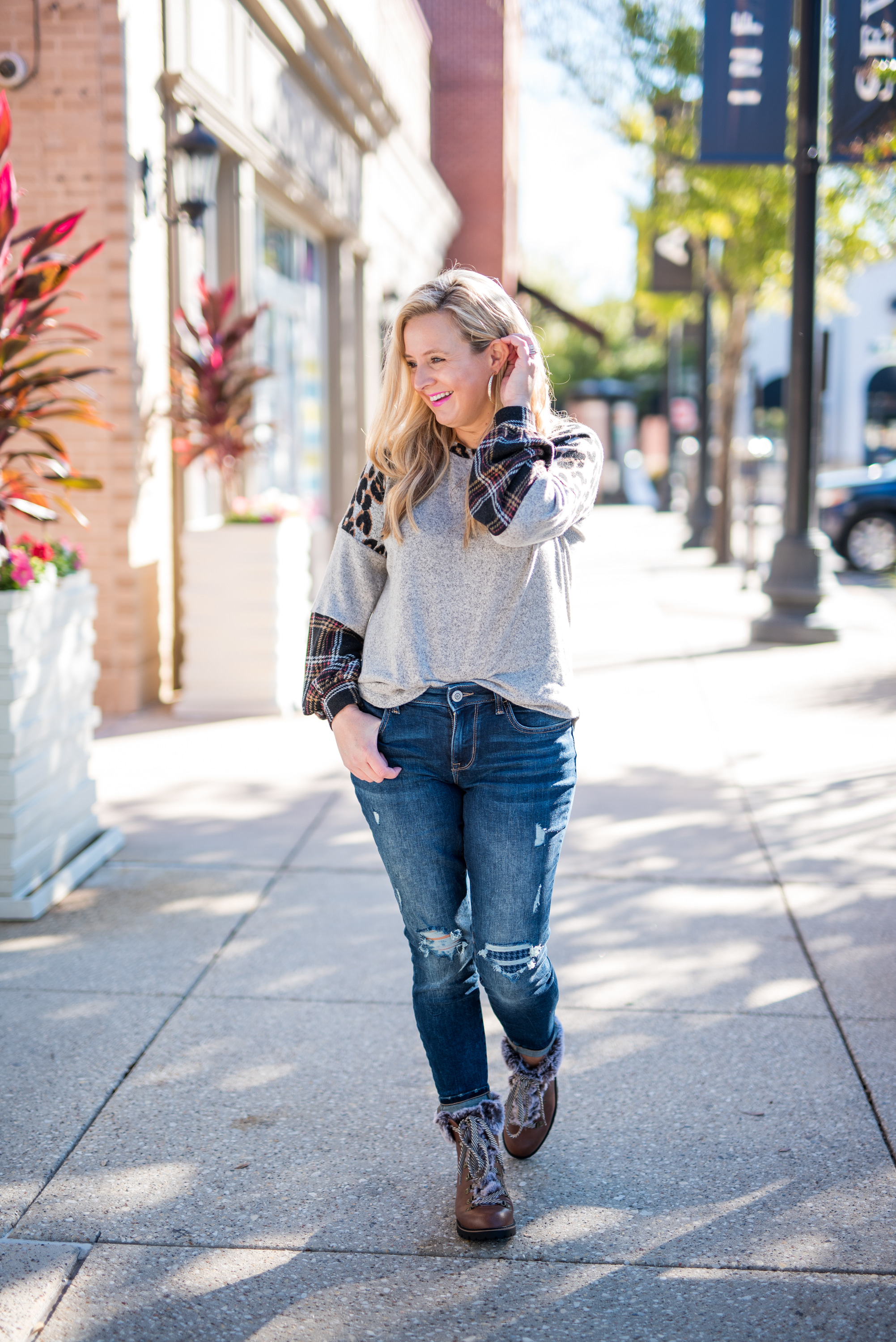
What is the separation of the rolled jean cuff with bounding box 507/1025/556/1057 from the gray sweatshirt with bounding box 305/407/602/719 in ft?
2.51

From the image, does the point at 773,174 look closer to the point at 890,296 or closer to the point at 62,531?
the point at 62,531

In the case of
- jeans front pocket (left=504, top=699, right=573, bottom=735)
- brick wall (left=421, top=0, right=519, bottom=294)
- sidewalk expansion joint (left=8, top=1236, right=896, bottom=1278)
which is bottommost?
sidewalk expansion joint (left=8, top=1236, right=896, bottom=1278)

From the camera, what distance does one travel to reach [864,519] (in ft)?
55.4

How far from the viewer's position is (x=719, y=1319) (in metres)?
2.44

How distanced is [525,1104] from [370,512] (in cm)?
135

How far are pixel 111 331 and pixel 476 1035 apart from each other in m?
5.89

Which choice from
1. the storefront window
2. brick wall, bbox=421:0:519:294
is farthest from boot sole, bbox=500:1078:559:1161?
brick wall, bbox=421:0:519:294

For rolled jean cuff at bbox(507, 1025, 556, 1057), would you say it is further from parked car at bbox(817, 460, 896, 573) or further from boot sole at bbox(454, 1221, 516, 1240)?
parked car at bbox(817, 460, 896, 573)

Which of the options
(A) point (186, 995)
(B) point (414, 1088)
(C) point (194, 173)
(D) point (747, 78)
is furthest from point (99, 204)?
(B) point (414, 1088)

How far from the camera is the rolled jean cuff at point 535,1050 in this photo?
Result: 2.91 m

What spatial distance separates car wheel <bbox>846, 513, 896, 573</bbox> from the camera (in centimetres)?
1680

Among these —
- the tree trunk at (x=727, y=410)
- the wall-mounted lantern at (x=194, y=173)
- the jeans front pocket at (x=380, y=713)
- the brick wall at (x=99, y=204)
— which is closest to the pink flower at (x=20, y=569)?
the jeans front pocket at (x=380, y=713)

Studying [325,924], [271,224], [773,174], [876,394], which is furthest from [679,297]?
[876,394]

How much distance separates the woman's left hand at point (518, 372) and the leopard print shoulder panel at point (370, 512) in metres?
0.31
